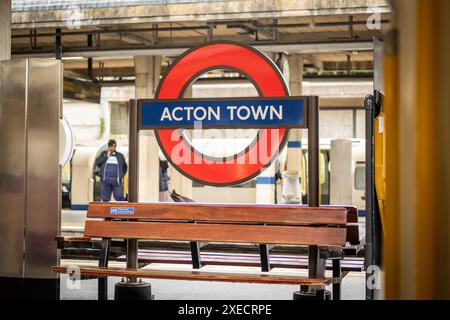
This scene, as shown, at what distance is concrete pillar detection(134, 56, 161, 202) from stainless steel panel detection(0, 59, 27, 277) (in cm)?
1232

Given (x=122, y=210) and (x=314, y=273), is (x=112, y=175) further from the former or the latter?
(x=314, y=273)

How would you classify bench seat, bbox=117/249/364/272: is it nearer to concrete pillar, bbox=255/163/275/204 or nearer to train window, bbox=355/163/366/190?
concrete pillar, bbox=255/163/275/204

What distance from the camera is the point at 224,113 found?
598cm

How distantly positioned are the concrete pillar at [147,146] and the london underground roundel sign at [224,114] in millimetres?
12473

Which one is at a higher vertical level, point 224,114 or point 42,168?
point 224,114

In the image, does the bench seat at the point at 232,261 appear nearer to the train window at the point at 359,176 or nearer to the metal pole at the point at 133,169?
the metal pole at the point at 133,169

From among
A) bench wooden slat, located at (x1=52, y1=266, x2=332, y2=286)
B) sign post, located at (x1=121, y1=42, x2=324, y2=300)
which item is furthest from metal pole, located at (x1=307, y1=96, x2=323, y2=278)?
bench wooden slat, located at (x1=52, y1=266, x2=332, y2=286)

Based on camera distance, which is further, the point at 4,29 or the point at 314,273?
the point at 4,29

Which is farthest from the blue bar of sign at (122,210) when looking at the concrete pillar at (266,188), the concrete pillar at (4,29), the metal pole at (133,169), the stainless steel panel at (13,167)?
the concrete pillar at (266,188)

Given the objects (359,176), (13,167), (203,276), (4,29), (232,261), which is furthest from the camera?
(359,176)

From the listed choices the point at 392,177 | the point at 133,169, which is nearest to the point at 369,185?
the point at 133,169

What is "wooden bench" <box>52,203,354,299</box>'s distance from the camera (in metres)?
5.39

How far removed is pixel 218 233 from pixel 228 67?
4.91 ft
